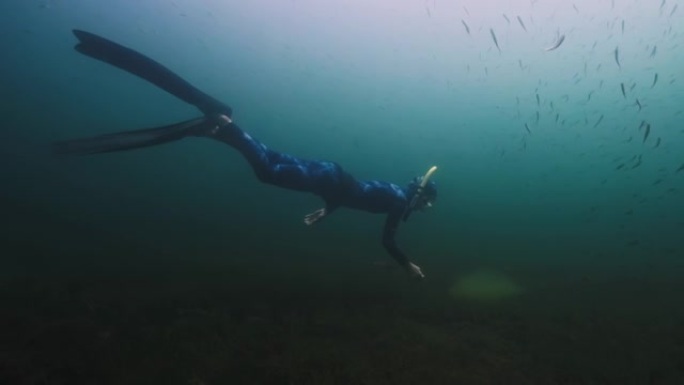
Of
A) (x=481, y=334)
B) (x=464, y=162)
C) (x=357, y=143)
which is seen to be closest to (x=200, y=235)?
(x=481, y=334)

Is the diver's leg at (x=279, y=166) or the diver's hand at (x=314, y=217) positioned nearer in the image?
the diver's leg at (x=279, y=166)

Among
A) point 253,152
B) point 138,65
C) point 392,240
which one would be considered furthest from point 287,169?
point 138,65

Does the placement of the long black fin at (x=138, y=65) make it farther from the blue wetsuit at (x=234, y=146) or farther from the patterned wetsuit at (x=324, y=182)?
the patterned wetsuit at (x=324, y=182)

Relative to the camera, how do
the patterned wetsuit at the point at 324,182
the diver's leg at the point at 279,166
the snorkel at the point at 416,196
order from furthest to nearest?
the snorkel at the point at 416,196
the patterned wetsuit at the point at 324,182
the diver's leg at the point at 279,166

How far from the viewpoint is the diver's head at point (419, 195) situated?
299 inches

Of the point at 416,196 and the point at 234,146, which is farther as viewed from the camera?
the point at 416,196

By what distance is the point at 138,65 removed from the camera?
20.5 ft

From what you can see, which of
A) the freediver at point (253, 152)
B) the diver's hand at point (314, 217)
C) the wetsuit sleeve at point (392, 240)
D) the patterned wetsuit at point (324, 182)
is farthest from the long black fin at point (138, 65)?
the wetsuit sleeve at point (392, 240)

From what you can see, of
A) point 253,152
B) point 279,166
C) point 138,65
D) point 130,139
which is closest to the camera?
point 138,65

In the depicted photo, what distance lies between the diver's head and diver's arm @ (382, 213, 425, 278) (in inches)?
9.2

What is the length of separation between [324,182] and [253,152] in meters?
1.42

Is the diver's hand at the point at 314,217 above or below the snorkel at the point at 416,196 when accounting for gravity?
below

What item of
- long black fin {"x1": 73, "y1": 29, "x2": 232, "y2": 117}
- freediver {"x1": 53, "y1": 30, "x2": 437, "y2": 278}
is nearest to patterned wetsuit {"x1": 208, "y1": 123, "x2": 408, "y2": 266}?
freediver {"x1": 53, "y1": 30, "x2": 437, "y2": 278}

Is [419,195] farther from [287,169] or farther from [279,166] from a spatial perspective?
[279,166]
